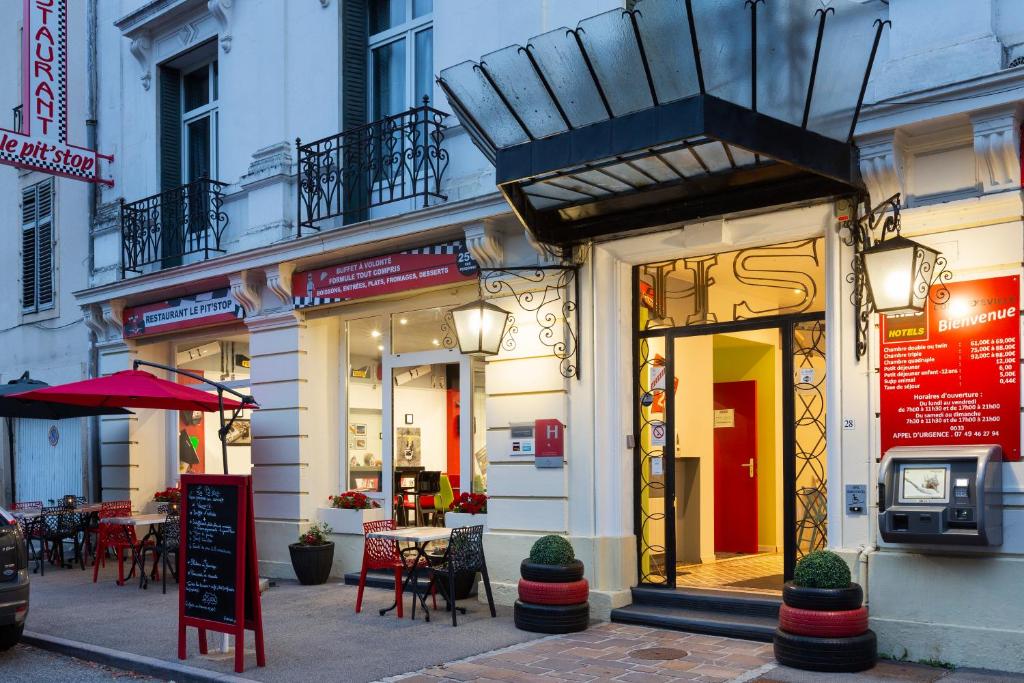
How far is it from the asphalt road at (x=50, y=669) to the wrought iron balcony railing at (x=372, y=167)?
5.19 m

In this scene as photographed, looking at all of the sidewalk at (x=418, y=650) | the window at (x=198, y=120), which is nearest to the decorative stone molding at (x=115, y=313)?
the window at (x=198, y=120)

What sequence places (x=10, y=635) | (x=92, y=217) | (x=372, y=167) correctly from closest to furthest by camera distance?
(x=10, y=635) → (x=372, y=167) → (x=92, y=217)

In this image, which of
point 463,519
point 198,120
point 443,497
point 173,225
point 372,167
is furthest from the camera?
point 198,120

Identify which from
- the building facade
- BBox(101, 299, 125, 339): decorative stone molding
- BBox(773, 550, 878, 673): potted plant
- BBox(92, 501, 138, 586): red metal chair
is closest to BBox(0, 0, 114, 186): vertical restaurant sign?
the building facade

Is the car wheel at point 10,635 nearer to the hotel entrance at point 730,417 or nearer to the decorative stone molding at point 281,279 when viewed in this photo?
the decorative stone molding at point 281,279

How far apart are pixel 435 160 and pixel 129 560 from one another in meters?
7.74

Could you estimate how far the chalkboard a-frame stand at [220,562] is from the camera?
759 centimetres

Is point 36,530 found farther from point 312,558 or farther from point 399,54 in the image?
point 399,54

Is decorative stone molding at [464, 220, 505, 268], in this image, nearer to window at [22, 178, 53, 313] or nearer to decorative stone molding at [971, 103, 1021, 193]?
decorative stone molding at [971, 103, 1021, 193]

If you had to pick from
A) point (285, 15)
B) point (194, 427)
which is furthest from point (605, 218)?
point (194, 427)

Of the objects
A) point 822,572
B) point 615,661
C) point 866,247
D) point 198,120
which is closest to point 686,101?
point 866,247

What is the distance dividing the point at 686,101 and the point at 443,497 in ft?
20.8

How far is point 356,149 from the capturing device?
11922mm

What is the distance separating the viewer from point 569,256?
9.80 metres
